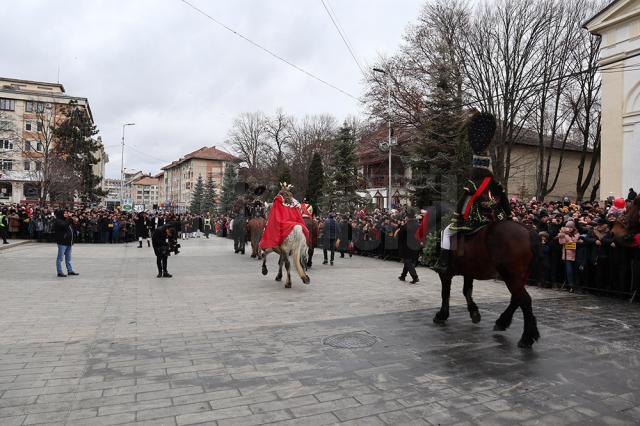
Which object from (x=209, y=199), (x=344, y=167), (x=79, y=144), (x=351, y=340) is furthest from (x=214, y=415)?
(x=209, y=199)

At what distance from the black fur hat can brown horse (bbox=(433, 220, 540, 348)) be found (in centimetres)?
134

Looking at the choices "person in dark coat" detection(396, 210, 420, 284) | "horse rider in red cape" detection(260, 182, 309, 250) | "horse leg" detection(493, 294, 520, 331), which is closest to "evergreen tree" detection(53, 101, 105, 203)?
"horse rider in red cape" detection(260, 182, 309, 250)

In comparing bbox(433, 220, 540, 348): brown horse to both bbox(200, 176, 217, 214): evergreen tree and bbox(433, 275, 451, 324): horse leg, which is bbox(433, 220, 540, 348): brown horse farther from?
bbox(200, 176, 217, 214): evergreen tree

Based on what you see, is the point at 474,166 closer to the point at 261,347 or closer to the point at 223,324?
the point at 261,347

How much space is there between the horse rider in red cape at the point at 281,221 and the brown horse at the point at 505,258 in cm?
492

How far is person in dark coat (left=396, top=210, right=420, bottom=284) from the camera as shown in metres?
12.4

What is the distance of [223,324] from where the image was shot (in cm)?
718

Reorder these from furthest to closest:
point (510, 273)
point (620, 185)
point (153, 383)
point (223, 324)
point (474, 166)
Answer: point (620, 185) → point (223, 324) → point (474, 166) → point (510, 273) → point (153, 383)

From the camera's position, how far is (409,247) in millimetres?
12602

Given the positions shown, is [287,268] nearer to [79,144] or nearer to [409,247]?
[409,247]

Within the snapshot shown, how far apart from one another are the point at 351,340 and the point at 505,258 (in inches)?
92.9

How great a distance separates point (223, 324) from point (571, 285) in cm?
864

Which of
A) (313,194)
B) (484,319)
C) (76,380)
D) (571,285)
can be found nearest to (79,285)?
(76,380)

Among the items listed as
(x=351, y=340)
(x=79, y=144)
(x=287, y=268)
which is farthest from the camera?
(x=79, y=144)
